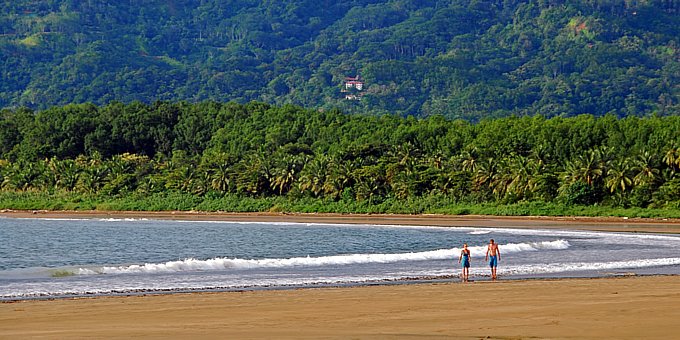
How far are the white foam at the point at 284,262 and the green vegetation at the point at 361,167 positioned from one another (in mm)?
33595

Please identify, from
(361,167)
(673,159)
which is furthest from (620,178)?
(361,167)

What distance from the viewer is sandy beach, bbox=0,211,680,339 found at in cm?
2175

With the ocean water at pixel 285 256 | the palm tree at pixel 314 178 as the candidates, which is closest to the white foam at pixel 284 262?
the ocean water at pixel 285 256

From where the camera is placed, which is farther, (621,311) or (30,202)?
(30,202)

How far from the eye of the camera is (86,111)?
163625 mm

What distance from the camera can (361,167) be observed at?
106875mm

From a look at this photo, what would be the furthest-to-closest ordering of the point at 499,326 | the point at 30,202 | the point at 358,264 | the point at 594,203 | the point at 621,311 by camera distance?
the point at 30,202, the point at 594,203, the point at 358,264, the point at 621,311, the point at 499,326

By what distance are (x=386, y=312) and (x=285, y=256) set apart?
2548 centimetres

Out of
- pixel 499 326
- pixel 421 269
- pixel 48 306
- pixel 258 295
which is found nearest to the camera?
pixel 499 326

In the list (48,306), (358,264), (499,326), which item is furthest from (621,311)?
(358,264)

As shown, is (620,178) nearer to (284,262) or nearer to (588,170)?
(588,170)

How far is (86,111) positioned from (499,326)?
488 feet

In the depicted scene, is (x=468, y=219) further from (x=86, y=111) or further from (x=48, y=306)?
(x=86, y=111)

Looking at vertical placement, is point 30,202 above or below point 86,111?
below
